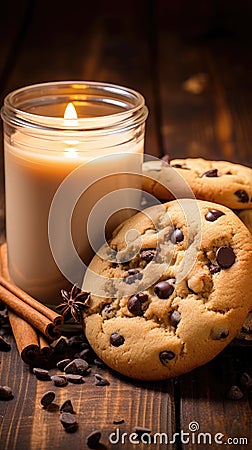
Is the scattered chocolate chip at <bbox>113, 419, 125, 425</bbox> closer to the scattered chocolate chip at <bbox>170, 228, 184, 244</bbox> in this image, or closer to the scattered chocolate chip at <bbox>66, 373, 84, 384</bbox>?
the scattered chocolate chip at <bbox>66, 373, 84, 384</bbox>

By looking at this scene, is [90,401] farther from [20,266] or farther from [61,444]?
[20,266]

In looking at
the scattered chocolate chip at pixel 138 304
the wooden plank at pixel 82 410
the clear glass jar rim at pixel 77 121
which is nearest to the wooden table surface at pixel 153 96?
the wooden plank at pixel 82 410

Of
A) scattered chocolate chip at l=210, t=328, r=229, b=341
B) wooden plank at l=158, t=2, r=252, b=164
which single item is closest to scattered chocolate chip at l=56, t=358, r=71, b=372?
scattered chocolate chip at l=210, t=328, r=229, b=341

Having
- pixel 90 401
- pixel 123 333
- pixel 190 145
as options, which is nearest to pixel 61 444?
pixel 90 401

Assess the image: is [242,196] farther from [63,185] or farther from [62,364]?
[62,364]

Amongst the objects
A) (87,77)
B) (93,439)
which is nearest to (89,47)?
(87,77)

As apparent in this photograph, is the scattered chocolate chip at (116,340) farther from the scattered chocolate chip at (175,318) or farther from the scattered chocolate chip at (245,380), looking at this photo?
the scattered chocolate chip at (245,380)
